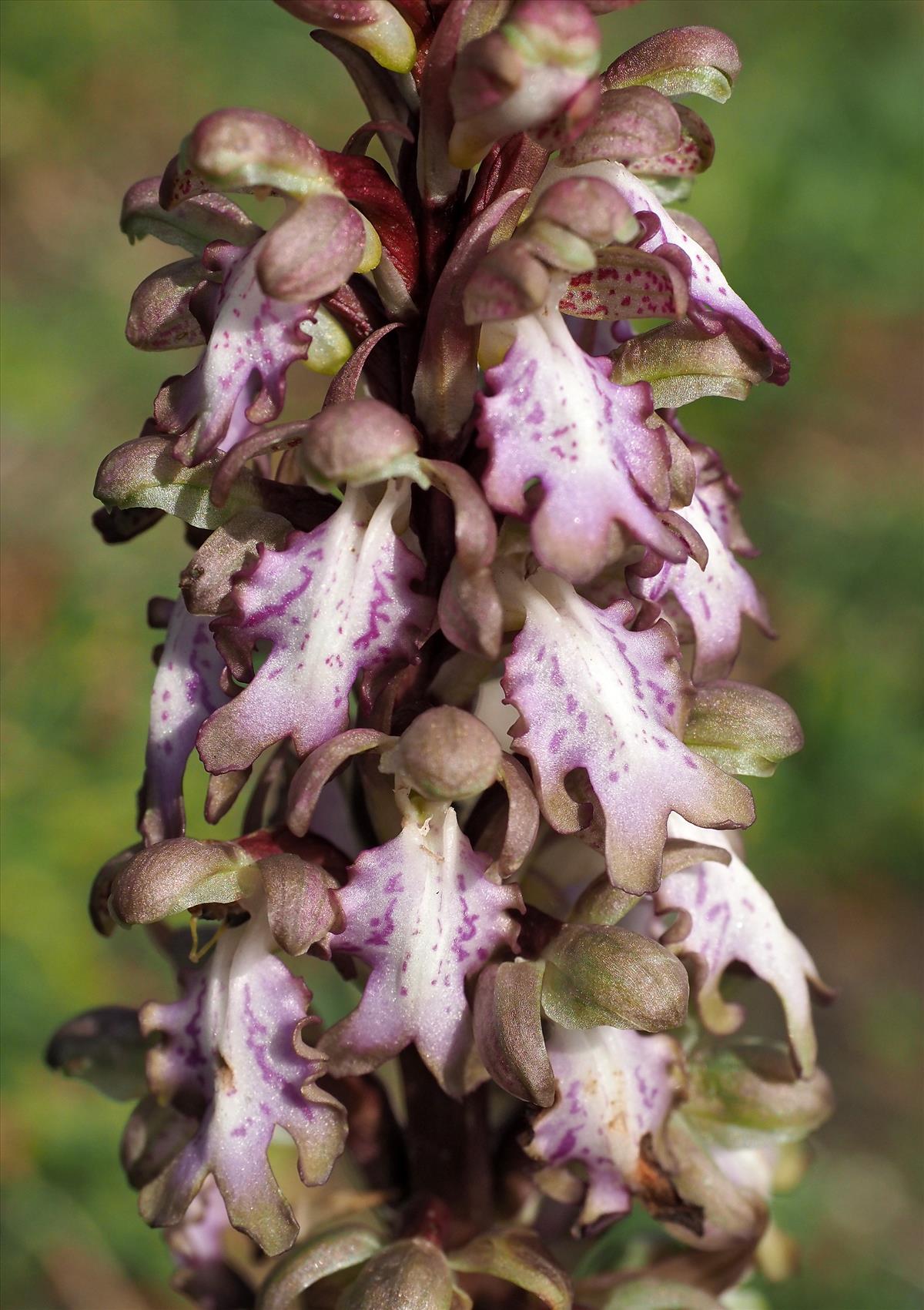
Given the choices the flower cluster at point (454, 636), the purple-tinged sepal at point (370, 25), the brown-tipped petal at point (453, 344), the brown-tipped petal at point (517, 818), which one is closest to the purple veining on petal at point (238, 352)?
the flower cluster at point (454, 636)

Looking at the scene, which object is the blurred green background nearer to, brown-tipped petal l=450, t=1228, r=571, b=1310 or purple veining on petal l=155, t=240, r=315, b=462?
brown-tipped petal l=450, t=1228, r=571, b=1310

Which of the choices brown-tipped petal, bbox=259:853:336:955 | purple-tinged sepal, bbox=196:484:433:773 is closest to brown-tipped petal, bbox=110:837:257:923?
brown-tipped petal, bbox=259:853:336:955

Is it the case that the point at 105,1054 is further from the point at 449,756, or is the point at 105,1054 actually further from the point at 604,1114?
the point at 449,756

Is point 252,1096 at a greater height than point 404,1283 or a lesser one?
greater

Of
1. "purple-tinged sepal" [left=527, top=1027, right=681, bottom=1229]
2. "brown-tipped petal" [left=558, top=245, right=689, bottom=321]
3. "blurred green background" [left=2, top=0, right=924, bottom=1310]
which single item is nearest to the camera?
"brown-tipped petal" [left=558, top=245, right=689, bottom=321]

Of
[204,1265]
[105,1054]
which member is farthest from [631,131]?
[204,1265]

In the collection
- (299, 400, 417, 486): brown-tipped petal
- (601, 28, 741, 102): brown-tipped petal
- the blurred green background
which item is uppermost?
(601, 28, 741, 102): brown-tipped petal

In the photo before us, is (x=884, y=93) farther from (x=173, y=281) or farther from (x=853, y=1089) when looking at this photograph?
(x=173, y=281)

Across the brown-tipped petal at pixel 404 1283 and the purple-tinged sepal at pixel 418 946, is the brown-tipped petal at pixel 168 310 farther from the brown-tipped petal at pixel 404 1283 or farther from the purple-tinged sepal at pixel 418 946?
the brown-tipped petal at pixel 404 1283

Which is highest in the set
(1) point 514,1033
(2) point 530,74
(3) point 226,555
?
(2) point 530,74
